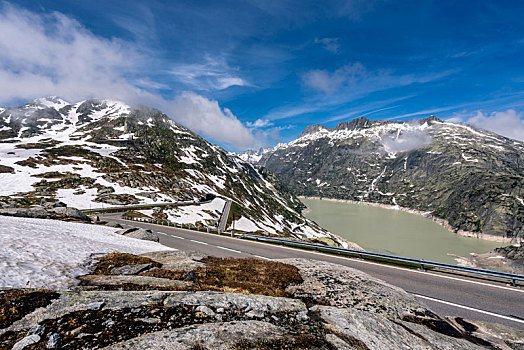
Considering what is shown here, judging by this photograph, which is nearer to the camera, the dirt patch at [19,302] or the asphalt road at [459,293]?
the dirt patch at [19,302]

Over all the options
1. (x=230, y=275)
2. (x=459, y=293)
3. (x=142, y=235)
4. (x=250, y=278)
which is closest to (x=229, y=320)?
(x=250, y=278)

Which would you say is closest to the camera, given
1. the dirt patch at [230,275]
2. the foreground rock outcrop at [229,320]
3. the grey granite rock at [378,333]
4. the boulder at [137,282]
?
the foreground rock outcrop at [229,320]

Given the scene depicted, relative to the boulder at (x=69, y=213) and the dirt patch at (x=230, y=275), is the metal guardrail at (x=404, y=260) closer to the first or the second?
the dirt patch at (x=230, y=275)

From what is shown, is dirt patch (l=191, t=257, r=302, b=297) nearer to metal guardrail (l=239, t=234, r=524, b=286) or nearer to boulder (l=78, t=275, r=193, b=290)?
boulder (l=78, t=275, r=193, b=290)

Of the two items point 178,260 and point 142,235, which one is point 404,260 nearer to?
point 178,260

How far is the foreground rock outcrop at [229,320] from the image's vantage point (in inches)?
183

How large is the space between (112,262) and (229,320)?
9885mm

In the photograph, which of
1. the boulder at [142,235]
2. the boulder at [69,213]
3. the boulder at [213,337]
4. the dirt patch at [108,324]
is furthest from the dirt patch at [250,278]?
the boulder at [69,213]

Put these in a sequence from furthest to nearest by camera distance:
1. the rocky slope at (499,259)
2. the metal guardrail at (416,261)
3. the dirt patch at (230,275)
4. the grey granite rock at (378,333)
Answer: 1. the rocky slope at (499,259)
2. the metal guardrail at (416,261)
3. the dirt patch at (230,275)
4. the grey granite rock at (378,333)

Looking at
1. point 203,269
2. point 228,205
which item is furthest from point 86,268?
point 228,205

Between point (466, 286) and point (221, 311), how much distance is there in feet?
53.3

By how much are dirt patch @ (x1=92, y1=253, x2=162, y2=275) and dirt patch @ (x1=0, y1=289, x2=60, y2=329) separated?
5.31m

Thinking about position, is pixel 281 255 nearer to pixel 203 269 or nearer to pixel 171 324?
pixel 203 269

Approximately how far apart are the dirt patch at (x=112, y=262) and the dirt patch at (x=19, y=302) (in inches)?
209
